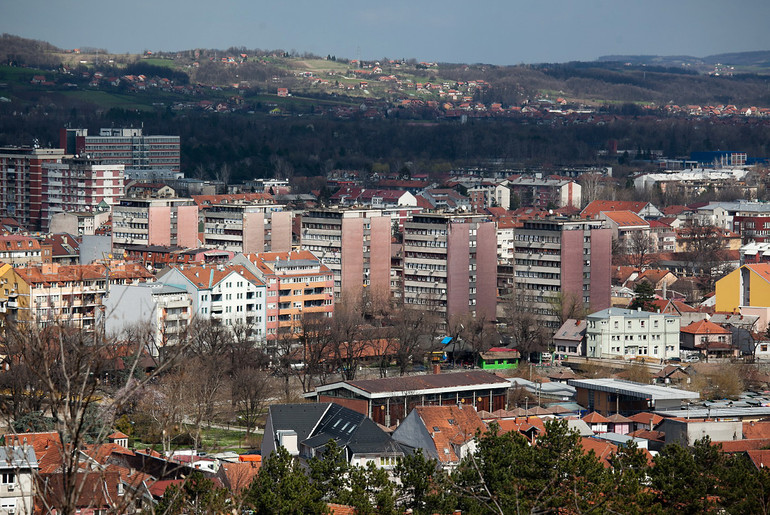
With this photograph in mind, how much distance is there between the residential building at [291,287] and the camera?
2831 cm

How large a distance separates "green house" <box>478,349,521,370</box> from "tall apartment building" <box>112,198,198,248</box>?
11.1 meters

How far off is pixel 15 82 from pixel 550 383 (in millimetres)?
62370

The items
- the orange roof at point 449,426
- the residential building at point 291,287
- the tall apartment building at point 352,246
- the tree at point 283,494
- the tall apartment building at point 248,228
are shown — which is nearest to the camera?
the tree at point 283,494

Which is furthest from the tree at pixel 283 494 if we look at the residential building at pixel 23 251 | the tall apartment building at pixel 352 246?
the residential building at pixel 23 251

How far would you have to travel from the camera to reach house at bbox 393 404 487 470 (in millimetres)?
16562

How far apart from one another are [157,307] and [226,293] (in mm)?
1995

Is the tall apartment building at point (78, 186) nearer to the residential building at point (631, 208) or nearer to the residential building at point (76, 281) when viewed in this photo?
the residential building at point (76, 281)

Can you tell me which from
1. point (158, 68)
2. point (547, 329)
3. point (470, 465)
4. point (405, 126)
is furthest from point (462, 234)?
point (158, 68)

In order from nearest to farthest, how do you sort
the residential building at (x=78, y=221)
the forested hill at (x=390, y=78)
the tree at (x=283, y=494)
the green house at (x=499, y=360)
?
the tree at (x=283, y=494) < the green house at (x=499, y=360) < the residential building at (x=78, y=221) < the forested hill at (x=390, y=78)

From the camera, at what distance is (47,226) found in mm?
44188

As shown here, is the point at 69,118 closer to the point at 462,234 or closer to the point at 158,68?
the point at 158,68

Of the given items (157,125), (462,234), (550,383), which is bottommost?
(550,383)

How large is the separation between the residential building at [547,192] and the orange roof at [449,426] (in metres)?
36.7

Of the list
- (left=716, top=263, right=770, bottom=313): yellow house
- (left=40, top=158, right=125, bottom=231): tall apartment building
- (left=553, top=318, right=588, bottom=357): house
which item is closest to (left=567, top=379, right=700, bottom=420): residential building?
(left=553, top=318, right=588, bottom=357): house
